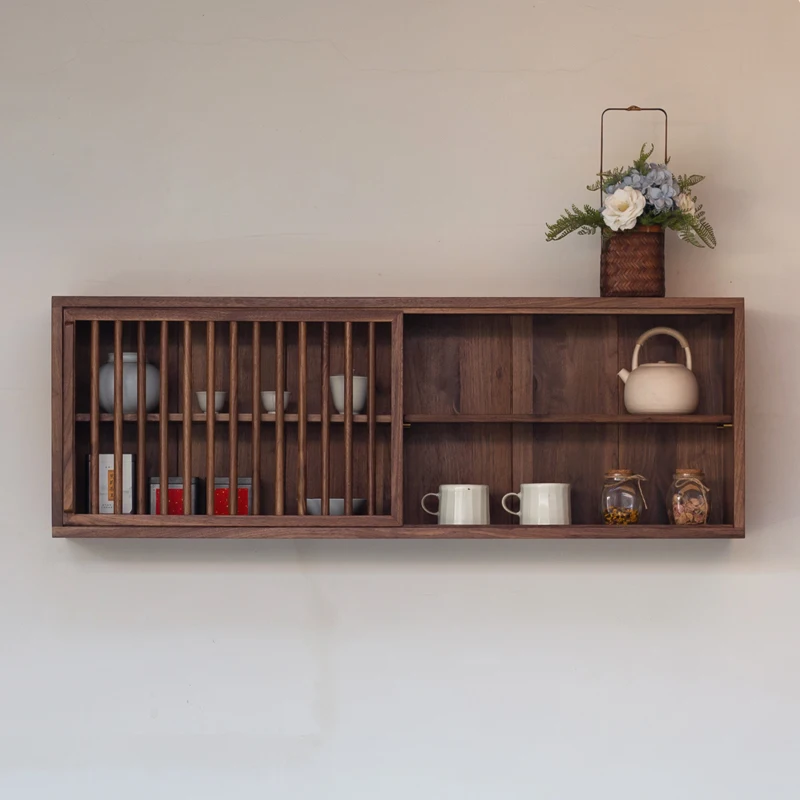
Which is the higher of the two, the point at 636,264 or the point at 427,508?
the point at 636,264

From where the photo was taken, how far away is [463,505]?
2.13m

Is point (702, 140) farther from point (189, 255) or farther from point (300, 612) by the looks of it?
point (300, 612)

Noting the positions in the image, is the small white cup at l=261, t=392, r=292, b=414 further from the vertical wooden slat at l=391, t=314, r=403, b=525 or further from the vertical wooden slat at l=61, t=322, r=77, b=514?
the vertical wooden slat at l=61, t=322, r=77, b=514

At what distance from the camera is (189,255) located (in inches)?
90.0

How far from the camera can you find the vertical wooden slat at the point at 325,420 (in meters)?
2.10

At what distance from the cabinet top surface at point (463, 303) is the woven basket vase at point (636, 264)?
1.4 inches

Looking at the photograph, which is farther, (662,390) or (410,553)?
(410,553)

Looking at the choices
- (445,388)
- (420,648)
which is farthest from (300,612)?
(445,388)

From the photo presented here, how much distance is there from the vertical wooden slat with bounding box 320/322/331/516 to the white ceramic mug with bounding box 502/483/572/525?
1.22 ft

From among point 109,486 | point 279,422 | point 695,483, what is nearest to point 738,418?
point 695,483

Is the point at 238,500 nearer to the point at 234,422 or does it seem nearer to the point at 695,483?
the point at 234,422

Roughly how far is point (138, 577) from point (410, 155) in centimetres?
110

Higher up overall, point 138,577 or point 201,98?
point 201,98

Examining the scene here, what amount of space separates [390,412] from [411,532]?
27 centimetres
